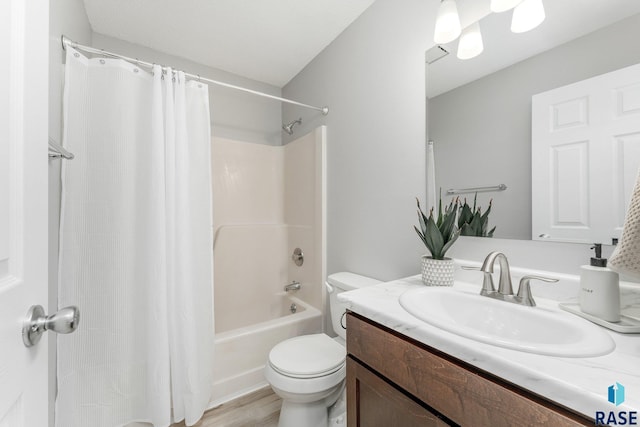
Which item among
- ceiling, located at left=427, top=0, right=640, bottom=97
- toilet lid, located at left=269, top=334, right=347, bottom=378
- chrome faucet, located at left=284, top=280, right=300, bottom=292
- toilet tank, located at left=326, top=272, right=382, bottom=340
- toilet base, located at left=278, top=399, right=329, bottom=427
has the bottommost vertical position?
toilet base, located at left=278, top=399, right=329, bottom=427

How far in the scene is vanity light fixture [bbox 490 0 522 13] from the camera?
2.97 ft

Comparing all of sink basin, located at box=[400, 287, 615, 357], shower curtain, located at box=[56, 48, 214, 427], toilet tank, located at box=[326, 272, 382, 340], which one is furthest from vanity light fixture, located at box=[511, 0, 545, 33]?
shower curtain, located at box=[56, 48, 214, 427]

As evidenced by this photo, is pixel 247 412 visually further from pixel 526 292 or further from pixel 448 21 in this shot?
pixel 448 21

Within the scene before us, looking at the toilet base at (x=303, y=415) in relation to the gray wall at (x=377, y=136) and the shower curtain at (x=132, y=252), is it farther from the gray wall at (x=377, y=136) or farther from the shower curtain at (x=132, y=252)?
the gray wall at (x=377, y=136)

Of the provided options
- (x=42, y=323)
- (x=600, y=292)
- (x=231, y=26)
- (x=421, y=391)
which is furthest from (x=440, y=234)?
(x=231, y=26)

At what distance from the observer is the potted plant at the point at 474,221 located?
1031 mm

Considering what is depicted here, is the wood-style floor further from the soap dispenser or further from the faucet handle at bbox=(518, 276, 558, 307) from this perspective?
the soap dispenser

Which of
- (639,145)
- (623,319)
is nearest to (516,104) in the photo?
(639,145)

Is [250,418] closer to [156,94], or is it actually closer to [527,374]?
[527,374]

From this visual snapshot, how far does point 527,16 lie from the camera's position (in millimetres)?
906

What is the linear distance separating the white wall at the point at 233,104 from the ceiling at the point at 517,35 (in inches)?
65.3

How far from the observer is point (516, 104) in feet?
3.10

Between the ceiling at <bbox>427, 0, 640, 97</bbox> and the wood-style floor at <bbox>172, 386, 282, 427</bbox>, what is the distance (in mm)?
1912

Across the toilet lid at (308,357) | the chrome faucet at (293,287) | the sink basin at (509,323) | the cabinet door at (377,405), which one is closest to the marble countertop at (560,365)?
the sink basin at (509,323)
